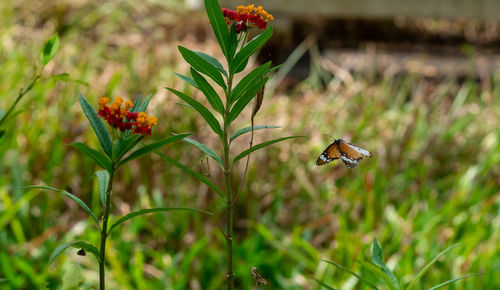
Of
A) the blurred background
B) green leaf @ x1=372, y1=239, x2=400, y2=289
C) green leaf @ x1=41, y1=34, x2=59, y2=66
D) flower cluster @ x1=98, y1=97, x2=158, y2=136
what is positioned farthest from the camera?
the blurred background

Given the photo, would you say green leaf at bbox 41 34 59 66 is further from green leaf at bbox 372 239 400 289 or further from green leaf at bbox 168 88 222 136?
green leaf at bbox 372 239 400 289

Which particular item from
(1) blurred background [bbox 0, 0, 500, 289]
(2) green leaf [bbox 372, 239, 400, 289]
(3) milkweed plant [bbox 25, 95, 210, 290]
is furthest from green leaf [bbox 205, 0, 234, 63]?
(1) blurred background [bbox 0, 0, 500, 289]

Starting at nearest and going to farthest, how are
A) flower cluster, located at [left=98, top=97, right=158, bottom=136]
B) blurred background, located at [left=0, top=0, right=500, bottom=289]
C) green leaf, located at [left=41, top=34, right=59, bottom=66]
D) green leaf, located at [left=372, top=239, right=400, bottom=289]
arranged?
1. flower cluster, located at [left=98, top=97, right=158, bottom=136]
2. green leaf, located at [left=372, top=239, right=400, bottom=289]
3. green leaf, located at [left=41, top=34, right=59, bottom=66]
4. blurred background, located at [left=0, top=0, right=500, bottom=289]

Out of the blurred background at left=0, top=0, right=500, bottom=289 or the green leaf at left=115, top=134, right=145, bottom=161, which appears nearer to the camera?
the green leaf at left=115, top=134, right=145, bottom=161

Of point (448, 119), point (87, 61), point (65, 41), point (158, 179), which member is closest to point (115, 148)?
point (158, 179)

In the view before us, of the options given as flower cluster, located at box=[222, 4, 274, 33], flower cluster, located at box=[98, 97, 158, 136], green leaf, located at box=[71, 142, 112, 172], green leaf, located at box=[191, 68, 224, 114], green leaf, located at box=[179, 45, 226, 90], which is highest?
flower cluster, located at box=[222, 4, 274, 33]

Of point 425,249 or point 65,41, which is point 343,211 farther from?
point 65,41

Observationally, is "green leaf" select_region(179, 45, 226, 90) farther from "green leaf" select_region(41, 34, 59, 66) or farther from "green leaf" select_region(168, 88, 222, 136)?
"green leaf" select_region(41, 34, 59, 66)

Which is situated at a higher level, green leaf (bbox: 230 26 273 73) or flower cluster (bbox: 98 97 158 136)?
green leaf (bbox: 230 26 273 73)
